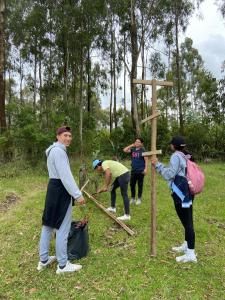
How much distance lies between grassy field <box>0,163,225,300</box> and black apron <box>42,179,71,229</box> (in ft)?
2.68

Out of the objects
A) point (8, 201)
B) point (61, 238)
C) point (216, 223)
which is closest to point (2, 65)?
point (8, 201)

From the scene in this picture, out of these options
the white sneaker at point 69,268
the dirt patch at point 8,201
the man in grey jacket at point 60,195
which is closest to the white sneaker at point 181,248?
the white sneaker at point 69,268

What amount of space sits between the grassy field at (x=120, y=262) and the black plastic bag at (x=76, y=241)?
6.3 inches

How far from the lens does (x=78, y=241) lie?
5.77 m

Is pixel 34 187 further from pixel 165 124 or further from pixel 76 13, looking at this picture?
pixel 76 13

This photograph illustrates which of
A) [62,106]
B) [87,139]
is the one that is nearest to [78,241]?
[87,139]

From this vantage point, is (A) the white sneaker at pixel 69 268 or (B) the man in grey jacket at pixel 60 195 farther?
(A) the white sneaker at pixel 69 268

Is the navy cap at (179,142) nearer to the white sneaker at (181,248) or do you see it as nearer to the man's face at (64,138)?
the man's face at (64,138)

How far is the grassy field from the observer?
4.90 meters

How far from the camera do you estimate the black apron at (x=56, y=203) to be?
16.8ft

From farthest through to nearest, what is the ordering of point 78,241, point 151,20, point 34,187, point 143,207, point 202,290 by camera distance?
point 151,20 → point 34,187 → point 143,207 → point 78,241 → point 202,290

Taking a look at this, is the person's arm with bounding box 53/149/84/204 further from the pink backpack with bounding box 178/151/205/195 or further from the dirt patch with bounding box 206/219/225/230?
the dirt patch with bounding box 206/219/225/230

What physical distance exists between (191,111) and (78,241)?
20.8m

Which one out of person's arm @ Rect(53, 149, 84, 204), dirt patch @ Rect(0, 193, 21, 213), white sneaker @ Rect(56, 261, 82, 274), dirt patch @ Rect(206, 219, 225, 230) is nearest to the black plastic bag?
white sneaker @ Rect(56, 261, 82, 274)
